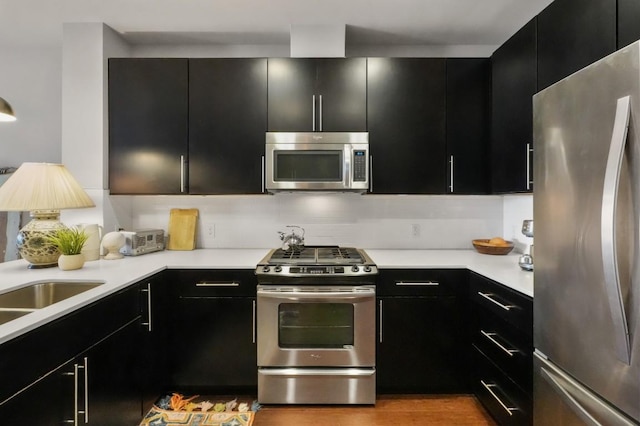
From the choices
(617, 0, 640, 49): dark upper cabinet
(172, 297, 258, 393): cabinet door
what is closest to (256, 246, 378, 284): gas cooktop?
(172, 297, 258, 393): cabinet door

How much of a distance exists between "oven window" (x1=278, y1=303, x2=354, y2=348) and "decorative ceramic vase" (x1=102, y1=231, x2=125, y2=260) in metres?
1.18

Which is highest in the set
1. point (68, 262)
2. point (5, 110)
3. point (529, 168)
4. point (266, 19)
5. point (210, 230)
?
point (266, 19)

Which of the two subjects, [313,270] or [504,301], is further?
[313,270]

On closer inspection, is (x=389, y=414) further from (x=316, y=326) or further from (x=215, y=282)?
(x=215, y=282)

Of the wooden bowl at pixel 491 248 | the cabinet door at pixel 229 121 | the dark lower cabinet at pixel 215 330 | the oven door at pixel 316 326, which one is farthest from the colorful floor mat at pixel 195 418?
the wooden bowl at pixel 491 248

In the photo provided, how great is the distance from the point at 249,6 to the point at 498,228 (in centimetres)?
246

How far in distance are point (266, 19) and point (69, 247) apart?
1908mm

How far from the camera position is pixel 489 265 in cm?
217

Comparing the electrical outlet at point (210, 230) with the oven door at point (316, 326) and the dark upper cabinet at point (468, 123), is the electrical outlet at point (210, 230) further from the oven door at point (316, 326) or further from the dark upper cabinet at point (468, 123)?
the dark upper cabinet at point (468, 123)

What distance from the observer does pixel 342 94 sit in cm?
247

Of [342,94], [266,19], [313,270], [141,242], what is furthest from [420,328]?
[266,19]

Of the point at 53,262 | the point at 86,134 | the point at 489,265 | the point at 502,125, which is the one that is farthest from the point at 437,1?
the point at 53,262

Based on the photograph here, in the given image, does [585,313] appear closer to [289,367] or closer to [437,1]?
[289,367]

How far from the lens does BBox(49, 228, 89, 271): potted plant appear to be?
1891mm
